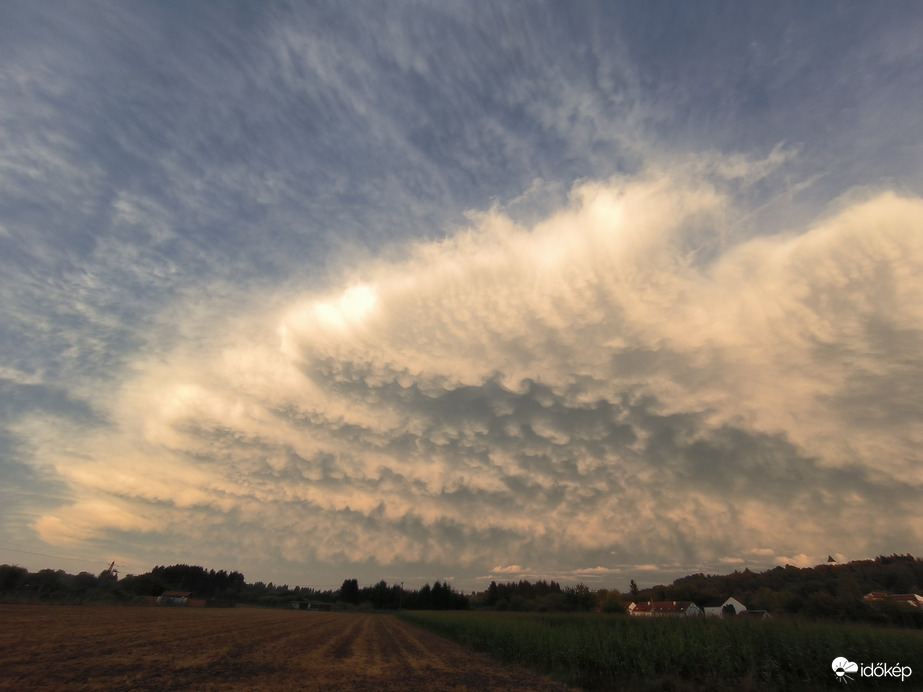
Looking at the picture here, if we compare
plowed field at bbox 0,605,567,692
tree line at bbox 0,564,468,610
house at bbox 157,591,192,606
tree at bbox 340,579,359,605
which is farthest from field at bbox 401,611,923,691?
tree at bbox 340,579,359,605

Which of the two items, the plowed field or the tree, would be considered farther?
the tree

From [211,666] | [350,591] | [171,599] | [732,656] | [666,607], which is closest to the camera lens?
[732,656]

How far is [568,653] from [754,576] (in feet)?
290

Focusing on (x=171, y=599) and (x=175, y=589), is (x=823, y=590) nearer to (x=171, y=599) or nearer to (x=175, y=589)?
(x=171, y=599)

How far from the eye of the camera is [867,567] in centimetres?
6769

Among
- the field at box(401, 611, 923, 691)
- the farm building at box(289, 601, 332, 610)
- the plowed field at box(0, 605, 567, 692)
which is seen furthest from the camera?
the farm building at box(289, 601, 332, 610)

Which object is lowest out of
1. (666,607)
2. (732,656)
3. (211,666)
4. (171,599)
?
(171,599)

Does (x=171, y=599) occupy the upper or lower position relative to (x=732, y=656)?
lower

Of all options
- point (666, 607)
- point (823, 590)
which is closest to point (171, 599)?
point (666, 607)

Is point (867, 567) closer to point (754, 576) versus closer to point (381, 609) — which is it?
point (754, 576)

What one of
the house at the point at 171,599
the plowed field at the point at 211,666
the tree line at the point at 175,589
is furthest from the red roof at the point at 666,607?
the house at the point at 171,599

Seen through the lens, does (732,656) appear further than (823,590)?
No

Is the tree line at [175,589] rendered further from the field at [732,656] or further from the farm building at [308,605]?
the field at [732,656]

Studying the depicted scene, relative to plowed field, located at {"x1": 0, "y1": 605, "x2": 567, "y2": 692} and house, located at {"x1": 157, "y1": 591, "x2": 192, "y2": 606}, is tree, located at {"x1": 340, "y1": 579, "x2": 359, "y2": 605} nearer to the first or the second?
house, located at {"x1": 157, "y1": 591, "x2": 192, "y2": 606}
